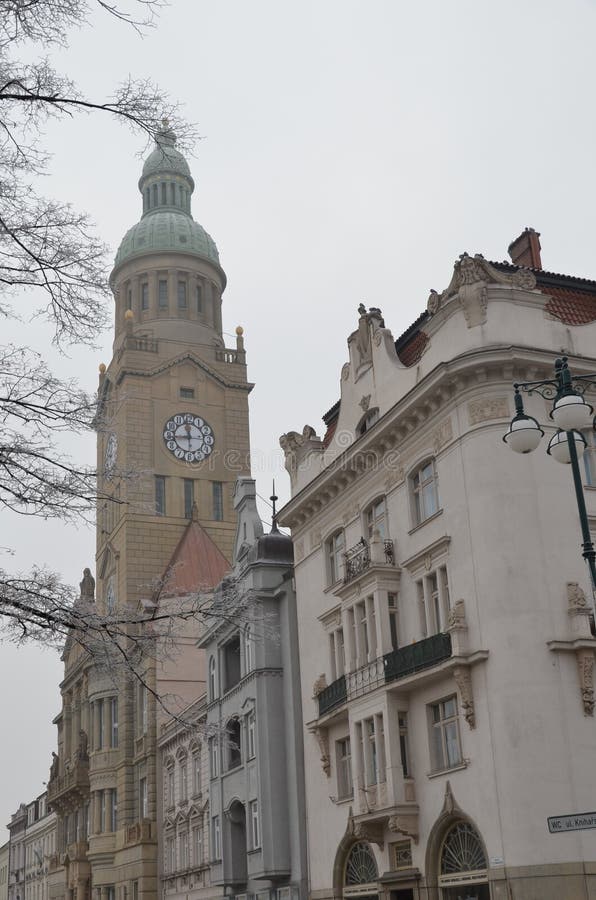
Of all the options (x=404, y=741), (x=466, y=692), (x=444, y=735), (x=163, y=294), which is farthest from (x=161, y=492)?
(x=466, y=692)

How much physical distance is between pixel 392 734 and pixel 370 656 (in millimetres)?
2829

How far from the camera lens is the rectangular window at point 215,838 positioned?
151 feet

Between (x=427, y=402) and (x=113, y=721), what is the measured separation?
1701 inches

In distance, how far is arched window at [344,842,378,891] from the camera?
3466cm

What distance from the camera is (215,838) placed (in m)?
47.0

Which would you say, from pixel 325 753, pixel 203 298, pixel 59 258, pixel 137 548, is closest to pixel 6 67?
pixel 59 258

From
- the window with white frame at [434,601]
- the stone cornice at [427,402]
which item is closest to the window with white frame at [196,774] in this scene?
the stone cornice at [427,402]

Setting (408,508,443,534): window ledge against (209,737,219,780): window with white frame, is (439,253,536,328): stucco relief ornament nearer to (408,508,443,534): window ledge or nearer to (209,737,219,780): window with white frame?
(408,508,443,534): window ledge

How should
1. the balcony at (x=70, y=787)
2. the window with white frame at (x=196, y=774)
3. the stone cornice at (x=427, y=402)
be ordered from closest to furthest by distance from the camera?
the stone cornice at (x=427, y=402) < the window with white frame at (x=196, y=774) < the balcony at (x=70, y=787)

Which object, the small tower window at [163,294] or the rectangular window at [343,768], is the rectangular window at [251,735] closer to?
the rectangular window at [343,768]

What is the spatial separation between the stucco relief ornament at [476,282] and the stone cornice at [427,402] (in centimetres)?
134

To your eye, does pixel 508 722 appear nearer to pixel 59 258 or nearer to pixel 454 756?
pixel 454 756

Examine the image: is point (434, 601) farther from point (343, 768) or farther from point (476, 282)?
point (476, 282)

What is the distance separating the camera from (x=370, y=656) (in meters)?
35.0
